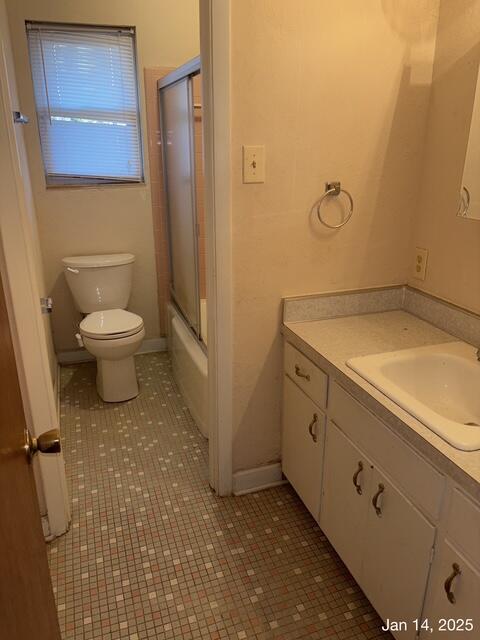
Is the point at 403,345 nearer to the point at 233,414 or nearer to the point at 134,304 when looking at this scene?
the point at 233,414

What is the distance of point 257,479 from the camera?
2197mm

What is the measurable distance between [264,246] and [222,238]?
0.17m

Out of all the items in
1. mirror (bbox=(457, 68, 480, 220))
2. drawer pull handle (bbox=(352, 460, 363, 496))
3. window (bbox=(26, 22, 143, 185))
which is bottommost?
drawer pull handle (bbox=(352, 460, 363, 496))

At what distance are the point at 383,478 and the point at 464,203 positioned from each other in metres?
0.94

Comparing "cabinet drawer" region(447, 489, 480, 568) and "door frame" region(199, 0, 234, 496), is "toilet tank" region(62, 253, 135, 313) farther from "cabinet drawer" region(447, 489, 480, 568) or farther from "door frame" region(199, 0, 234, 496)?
"cabinet drawer" region(447, 489, 480, 568)

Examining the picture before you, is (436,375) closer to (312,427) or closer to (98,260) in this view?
(312,427)

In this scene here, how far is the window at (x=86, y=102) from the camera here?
114 inches

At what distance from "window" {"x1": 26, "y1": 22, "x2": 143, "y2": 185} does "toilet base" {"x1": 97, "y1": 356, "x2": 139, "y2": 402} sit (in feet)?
4.00

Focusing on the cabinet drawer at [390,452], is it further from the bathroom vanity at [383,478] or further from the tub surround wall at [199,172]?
the tub surround wall at [199,172]

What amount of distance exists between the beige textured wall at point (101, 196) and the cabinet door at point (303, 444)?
180 cm

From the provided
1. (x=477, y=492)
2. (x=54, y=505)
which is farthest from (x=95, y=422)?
(x=477, y=492)

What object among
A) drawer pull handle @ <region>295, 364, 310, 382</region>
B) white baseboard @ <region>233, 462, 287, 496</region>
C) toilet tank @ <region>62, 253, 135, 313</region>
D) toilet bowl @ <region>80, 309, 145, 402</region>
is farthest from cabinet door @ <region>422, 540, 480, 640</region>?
toilet tank @ <region>62, 253, 135, 313</region>

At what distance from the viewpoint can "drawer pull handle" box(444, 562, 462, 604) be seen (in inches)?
44.6

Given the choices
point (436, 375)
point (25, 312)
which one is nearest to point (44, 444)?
point (25, 312)
